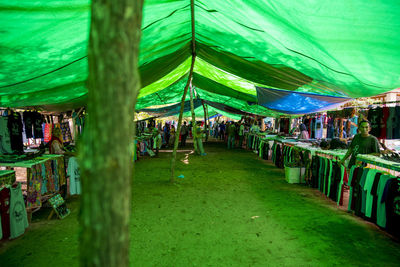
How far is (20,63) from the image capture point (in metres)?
3.47

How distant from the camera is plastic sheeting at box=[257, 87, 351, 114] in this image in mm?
6577

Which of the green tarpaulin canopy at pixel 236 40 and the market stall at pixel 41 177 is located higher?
the green tarpaulin canopy at pixel 236 40

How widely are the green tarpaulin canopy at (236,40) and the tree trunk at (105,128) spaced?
2067 mm

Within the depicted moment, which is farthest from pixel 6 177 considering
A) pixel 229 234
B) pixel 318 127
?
pixel 318 127

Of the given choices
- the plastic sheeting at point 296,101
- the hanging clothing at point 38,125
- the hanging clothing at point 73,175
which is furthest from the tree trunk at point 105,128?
the hanging clothing at point 38,125

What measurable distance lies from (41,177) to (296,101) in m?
7.28

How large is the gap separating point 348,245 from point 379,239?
2.20 ft

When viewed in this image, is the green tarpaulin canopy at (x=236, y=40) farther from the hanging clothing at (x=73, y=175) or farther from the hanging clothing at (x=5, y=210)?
the hanging clothing at (x=5, y=210)

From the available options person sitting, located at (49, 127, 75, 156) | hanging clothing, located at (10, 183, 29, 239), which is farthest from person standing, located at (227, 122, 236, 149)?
hanging clothing, located at (10, 183, 29, 239)

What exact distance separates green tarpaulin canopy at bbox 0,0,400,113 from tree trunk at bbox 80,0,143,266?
81.4 inches

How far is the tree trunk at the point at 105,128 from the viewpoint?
95 cm

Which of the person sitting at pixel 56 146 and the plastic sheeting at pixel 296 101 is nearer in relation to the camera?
the person sitting at pixel 56 146

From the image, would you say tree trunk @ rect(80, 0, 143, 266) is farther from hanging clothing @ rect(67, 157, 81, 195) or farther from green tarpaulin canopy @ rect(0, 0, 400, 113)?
hanging clothing @ rect(67, 157, 81, 195)

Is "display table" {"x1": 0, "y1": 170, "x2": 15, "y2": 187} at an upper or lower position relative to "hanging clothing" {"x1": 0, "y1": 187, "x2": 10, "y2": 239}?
upper
